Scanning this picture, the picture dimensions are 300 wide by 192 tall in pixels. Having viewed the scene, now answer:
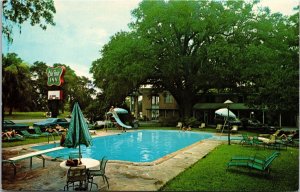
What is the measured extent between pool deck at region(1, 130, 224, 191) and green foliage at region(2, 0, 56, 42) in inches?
202

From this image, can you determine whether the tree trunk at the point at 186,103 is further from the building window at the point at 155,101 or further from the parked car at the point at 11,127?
the parked car at the point at 11,127

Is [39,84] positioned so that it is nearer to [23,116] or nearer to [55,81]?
[23,116]

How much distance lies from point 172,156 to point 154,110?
32.3 meters

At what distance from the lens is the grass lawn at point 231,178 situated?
8344mm

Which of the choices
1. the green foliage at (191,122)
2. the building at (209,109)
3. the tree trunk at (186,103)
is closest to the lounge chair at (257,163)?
the green foliage at (191,122)

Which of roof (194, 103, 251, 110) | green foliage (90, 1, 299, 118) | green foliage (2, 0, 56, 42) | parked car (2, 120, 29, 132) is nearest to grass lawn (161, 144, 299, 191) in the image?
green foliage (2, 0, 56, 42)

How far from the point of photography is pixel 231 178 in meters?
9.23

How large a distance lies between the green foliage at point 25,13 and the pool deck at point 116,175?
5.13 m

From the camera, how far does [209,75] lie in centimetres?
2775

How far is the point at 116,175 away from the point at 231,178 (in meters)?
3.66

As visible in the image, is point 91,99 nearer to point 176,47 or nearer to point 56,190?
point 176,47

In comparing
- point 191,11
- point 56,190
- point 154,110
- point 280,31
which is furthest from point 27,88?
point 56,190

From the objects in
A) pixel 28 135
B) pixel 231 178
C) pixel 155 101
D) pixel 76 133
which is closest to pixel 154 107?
pixel 155 101

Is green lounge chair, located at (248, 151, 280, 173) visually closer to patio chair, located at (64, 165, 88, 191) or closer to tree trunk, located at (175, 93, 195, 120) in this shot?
patio chair, located at (64, 165, 88, 191)
